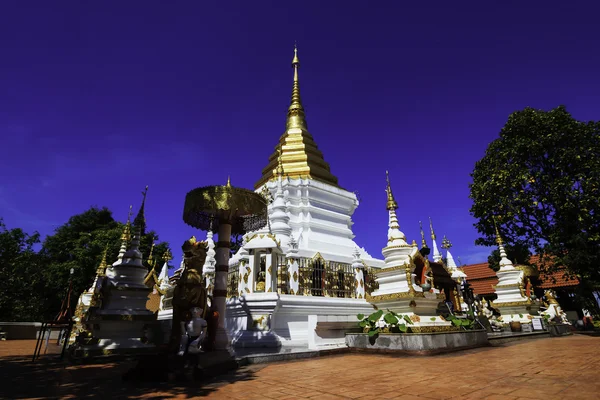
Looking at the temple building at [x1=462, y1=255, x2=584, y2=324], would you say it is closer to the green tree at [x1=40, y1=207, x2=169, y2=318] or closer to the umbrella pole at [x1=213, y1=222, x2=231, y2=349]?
the umbrella pole at [x1=213, y1=222, x2=231, y2=349]

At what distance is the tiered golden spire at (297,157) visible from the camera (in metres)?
19.1

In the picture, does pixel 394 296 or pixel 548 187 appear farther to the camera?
pixel 548 187

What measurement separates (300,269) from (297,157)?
30.0 ft

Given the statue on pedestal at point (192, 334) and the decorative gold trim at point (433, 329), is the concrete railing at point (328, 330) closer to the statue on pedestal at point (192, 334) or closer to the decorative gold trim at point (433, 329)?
the decorative gold trim at point (433, 329)

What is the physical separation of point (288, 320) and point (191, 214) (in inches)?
204

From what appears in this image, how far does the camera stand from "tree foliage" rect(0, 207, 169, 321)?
23.0m

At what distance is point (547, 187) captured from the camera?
16766 millimetres

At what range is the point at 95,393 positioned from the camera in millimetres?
4574

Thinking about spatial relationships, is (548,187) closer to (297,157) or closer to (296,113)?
(297,157)

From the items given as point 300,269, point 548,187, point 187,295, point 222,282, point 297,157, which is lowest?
point 187,295

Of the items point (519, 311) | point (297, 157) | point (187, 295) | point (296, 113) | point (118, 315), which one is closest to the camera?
point (187, 295)

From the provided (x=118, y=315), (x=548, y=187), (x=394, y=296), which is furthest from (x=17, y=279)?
(x=548, y=187)

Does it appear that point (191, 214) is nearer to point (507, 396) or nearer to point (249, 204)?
point (249, 204)

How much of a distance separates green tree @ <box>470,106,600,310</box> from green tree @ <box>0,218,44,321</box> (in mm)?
30395
